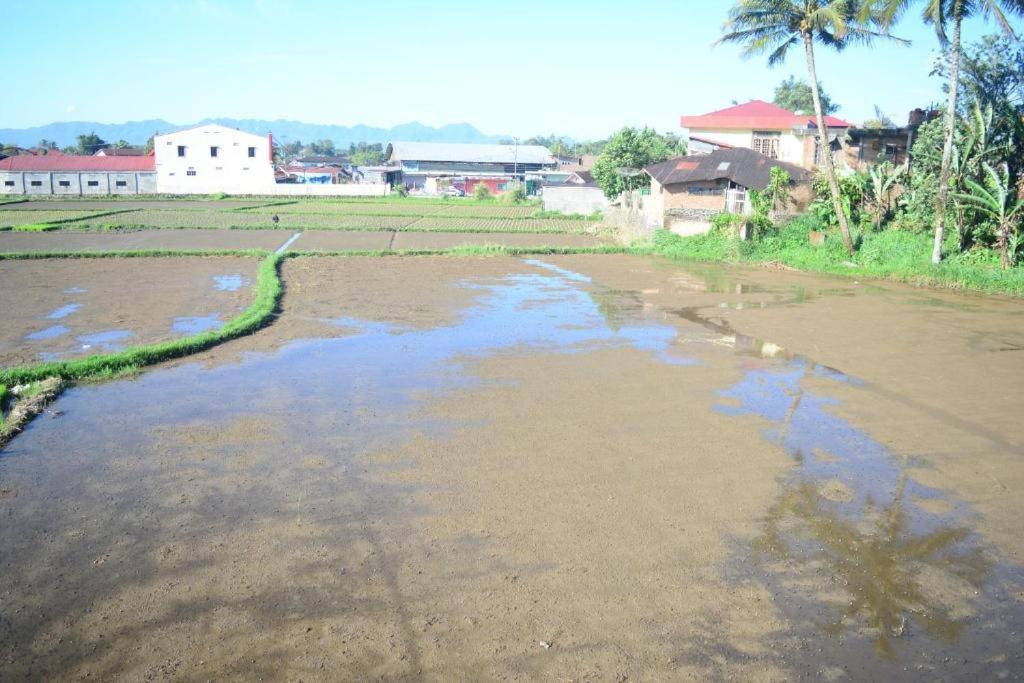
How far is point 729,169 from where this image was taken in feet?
96.1

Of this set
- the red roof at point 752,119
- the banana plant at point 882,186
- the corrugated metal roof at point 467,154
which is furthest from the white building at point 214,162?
the banana plant at point 882,186

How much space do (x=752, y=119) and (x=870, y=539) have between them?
36.6 metres

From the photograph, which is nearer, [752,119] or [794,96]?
[752,119]

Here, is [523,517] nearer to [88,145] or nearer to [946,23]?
[946,23]

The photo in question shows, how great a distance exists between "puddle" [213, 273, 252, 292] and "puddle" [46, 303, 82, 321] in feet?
11.0

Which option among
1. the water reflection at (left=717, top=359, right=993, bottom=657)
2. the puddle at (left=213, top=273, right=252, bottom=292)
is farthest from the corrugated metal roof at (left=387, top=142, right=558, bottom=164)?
the water reflection at (left=717, top=359, right=993, bottom=657)

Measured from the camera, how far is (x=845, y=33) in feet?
70.8

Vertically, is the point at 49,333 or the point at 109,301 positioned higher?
the point at 109,301

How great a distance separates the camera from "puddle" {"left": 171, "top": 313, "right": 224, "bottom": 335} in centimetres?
1395

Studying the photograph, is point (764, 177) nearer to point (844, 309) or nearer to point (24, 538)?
point (844, 309)

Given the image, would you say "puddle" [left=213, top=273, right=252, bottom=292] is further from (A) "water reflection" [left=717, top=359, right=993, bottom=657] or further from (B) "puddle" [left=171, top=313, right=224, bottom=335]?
(A) "water reflection" [left=717, top=359, right=993, bottom=657]

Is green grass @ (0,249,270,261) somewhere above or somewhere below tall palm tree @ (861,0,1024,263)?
below

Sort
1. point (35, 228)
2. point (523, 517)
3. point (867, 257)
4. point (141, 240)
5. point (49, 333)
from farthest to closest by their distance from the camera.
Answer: point (35, 228) < point (141, 240) < point (867, 257) < point (49, 333) < point (523, 517)

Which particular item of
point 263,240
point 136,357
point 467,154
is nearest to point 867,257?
point 136,357
